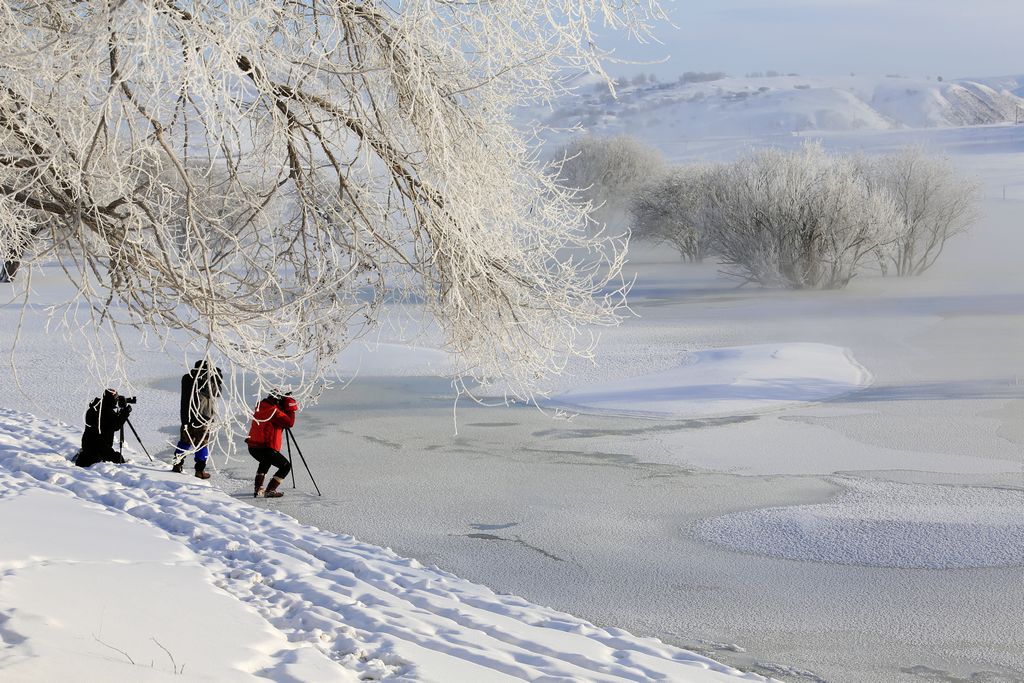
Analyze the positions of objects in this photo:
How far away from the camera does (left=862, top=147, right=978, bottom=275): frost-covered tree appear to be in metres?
54.5

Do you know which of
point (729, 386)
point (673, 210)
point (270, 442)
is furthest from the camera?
point (673, 210)

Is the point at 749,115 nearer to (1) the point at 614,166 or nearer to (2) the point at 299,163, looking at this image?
(1) the point at 614,166

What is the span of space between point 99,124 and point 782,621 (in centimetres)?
591

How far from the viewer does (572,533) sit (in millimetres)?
10867

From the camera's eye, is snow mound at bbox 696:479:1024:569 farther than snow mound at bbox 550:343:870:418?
No

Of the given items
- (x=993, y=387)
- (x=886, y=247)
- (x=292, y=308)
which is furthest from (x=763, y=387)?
(x=886, y=247)

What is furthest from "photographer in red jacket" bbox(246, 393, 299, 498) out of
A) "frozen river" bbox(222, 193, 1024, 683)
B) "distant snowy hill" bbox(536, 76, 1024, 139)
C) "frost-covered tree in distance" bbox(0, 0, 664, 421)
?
"distant snowy hill" bbox(536, 76, 1024, 139)

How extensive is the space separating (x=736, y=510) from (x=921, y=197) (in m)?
47.3

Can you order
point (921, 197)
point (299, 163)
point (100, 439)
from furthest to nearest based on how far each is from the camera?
point (921, 197) → point (100, 439) → point (299, 163)

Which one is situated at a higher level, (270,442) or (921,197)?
(921,197)

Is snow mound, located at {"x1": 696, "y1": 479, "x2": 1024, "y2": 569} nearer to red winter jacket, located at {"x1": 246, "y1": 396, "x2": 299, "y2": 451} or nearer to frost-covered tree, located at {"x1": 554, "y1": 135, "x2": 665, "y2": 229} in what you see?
red winter jacket, located at {"x1": 246, "y1": 396, "x2": 299, "y2": 451}

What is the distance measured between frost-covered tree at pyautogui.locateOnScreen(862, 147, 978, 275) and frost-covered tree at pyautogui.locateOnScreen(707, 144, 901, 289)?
568 centimetres

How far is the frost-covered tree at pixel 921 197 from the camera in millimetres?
54500

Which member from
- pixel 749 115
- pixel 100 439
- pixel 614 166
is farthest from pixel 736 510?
pixel 749 115
